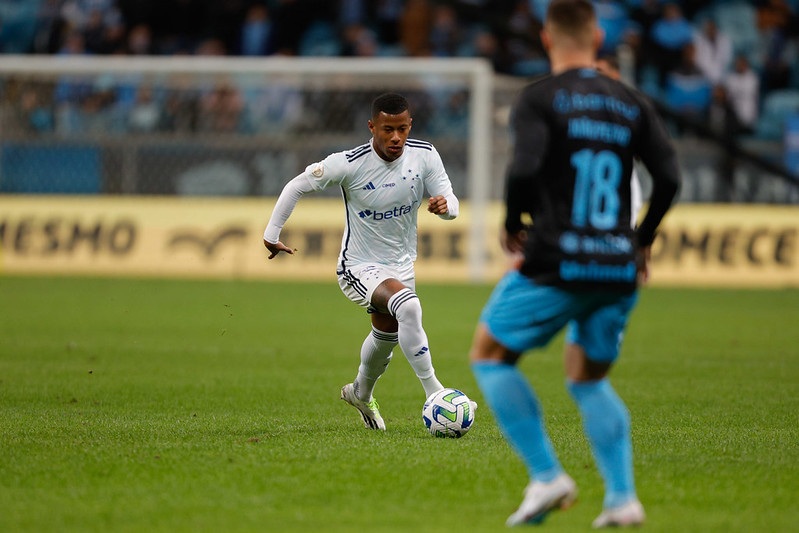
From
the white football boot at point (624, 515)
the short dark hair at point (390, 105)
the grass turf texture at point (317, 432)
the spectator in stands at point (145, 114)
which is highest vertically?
the short dark hair at point (390, 105)

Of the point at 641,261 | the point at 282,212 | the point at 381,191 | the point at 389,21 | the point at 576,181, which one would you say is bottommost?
the point at 282,212

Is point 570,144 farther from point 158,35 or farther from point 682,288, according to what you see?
point 158,35

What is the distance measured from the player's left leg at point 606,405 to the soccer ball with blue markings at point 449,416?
7.42 ft

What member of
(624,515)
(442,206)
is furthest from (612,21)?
(624,515)

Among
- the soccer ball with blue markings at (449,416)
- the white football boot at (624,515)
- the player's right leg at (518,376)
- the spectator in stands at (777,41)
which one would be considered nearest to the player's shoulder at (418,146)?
the soccer ball with blue markings at (449,416)

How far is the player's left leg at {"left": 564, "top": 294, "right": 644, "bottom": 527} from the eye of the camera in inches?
173

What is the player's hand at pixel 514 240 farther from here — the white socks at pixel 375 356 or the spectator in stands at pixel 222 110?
the spectator in stands at pixel 222 110

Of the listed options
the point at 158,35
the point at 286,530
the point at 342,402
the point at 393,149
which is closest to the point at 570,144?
the point at 286,530

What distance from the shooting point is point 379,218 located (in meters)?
7.56

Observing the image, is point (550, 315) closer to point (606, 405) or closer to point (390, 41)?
point (606, 405)

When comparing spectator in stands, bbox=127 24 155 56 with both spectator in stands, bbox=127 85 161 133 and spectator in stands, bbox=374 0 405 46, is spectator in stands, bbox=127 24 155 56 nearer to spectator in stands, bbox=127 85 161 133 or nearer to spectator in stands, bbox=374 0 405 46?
spectator in stands, bbox=127 85 161 133

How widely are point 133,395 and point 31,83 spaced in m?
14.1

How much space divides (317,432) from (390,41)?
693 inches

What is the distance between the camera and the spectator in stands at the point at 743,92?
2125cm
